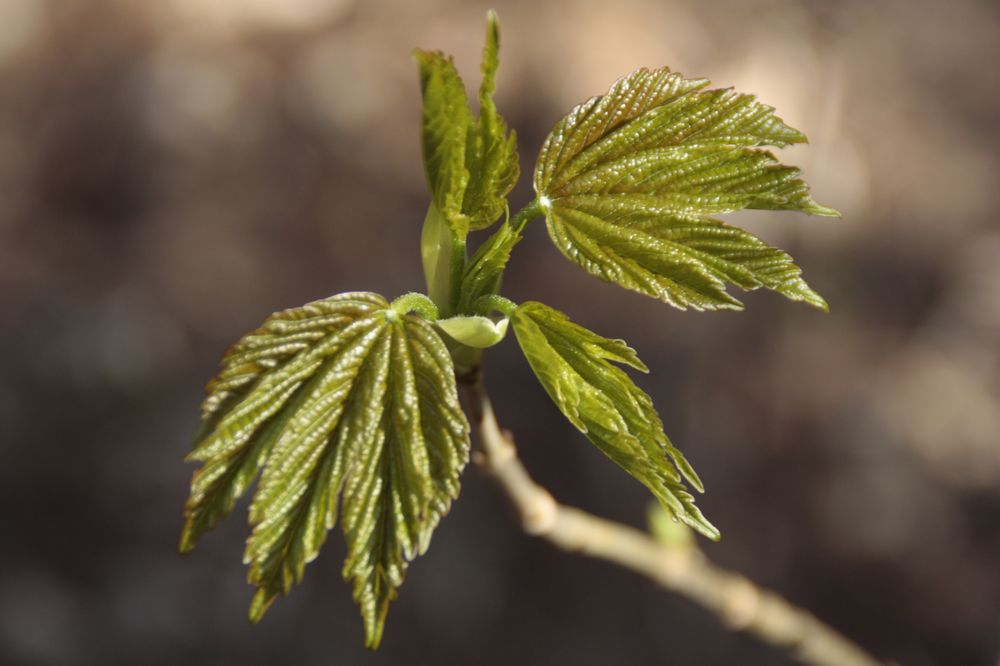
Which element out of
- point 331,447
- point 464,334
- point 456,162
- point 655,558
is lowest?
point 655,558

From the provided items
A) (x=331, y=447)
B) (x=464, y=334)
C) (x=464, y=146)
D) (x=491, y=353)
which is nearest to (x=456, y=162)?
(x=464, y=146)

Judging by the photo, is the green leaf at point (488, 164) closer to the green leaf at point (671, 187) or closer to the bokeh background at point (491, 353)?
the green leaf at point (671, 187)

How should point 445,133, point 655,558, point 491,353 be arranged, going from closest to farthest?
point 445,133 → point 655,558 → point 491,353

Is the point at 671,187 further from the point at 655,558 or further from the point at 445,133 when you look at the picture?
the point at 655,558

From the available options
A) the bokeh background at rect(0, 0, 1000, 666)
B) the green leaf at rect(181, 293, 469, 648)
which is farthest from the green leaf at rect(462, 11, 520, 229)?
the bokeh background at rect(0, 0, 1000, 666)

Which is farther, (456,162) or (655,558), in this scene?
(655,558)

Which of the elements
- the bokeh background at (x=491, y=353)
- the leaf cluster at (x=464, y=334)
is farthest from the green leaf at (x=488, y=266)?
the bokeh background at (x=491, y=353)

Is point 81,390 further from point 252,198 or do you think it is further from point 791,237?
point 791,237
